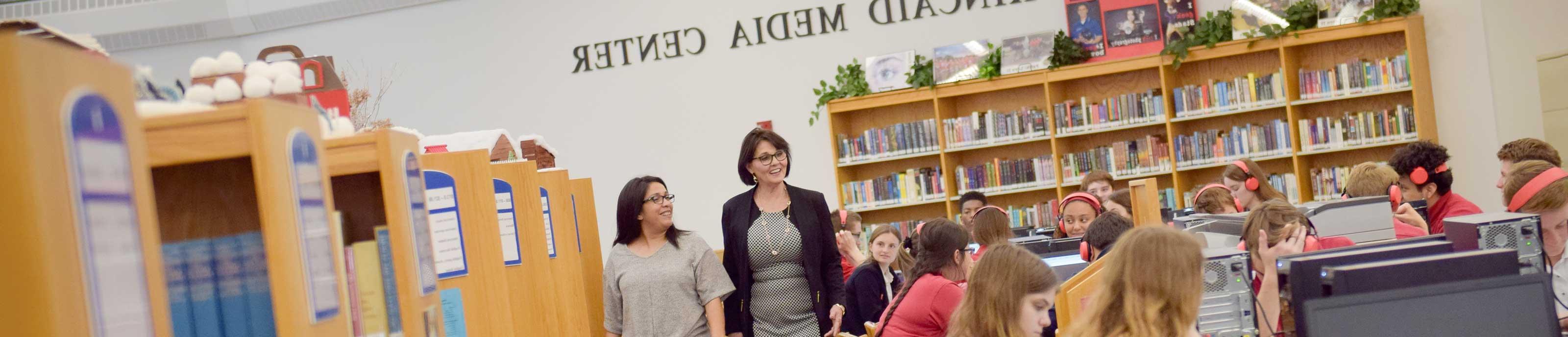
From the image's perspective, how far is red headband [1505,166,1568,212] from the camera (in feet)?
9.58

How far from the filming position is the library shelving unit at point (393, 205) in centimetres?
146

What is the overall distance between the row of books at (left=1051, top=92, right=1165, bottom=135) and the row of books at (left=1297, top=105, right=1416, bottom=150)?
83 cm

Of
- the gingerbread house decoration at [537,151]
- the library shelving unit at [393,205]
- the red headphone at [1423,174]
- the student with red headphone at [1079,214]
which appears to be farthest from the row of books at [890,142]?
the library shelving unit at [393,205]

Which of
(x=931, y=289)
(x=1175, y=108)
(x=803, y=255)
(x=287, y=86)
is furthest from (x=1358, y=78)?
(x=287, y=86)

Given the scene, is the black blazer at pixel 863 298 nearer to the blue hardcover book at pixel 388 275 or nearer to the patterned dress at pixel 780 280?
the patterned dress at pixel 780 280

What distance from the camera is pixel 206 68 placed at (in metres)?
1.39

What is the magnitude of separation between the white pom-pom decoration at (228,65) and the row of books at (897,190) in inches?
247

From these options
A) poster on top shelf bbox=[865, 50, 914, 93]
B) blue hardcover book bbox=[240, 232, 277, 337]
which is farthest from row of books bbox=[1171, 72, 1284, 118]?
blue hardcover book bbox=[240, 232, 277, 337]

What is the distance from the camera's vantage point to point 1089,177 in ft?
19.4

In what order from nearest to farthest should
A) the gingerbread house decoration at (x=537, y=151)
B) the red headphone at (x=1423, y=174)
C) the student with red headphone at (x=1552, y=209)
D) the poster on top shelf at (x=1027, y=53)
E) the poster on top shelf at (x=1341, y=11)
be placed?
the student with red headphone at (x=1552, y=209)
the gingerbread house decoration at (x=537, y=151)
the red headphone at (x=1423, y=174)
the poster on top shelf at (x=1341, y=11)
the poster on top shelf at (x=1027, y=53)

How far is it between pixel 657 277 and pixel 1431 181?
283cm

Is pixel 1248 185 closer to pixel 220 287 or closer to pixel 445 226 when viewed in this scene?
pixel 445 226

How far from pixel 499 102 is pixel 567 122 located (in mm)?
612

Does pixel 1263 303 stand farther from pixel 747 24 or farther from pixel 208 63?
pixel 747 24
